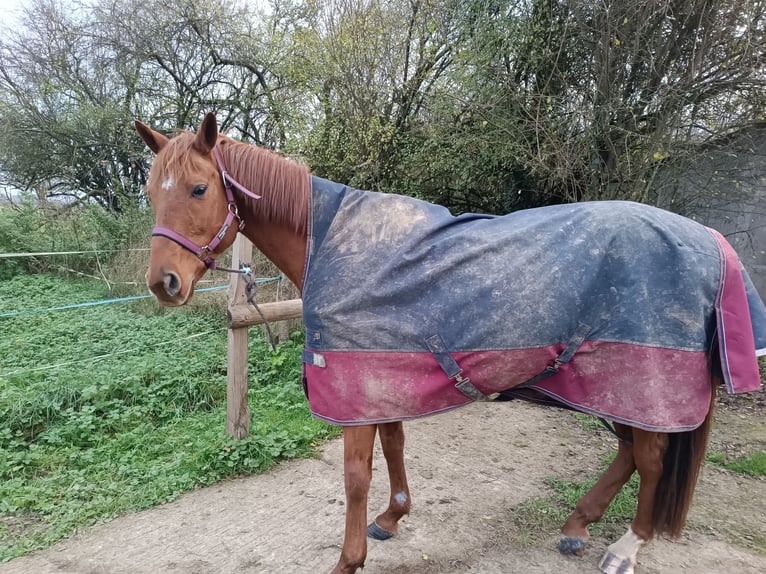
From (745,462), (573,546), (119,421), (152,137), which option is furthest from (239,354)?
(745,462)

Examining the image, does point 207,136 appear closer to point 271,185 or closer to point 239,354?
point 271,185

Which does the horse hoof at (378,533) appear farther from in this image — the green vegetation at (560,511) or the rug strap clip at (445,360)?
the rug strap clip at (445,360)

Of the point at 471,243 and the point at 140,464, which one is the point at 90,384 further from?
the point at 471,243

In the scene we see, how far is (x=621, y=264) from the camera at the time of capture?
1.72 m

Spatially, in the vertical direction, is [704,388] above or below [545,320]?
below

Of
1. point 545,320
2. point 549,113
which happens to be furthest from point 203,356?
point 549,113

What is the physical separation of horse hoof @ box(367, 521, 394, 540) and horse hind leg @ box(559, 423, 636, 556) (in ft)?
2.77

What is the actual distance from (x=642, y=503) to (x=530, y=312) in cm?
111

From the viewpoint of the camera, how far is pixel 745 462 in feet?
10.2

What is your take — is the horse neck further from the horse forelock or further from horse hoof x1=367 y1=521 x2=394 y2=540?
horse hoof x1=367 y1=521 x2=394 y2=540

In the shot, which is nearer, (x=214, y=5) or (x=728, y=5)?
(x=728, y=5)

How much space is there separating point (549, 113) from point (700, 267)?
329 cm

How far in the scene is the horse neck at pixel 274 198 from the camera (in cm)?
185

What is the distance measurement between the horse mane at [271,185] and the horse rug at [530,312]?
12 centimetres
